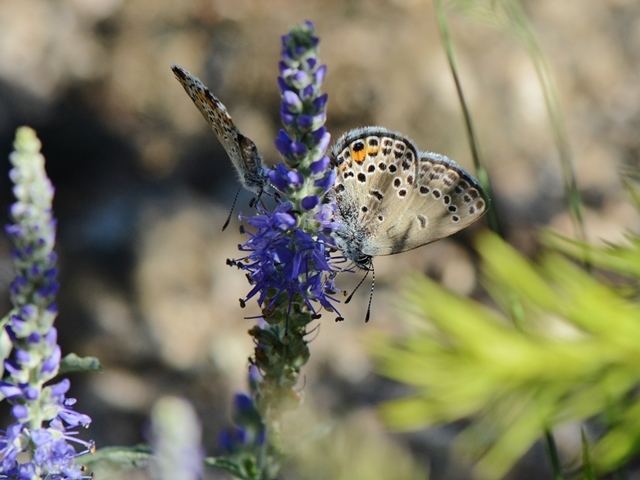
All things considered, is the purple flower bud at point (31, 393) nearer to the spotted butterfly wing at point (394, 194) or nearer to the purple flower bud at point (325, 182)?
the purple flower bud at point (325, 182)

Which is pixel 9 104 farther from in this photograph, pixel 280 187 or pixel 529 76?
pixel 280 187

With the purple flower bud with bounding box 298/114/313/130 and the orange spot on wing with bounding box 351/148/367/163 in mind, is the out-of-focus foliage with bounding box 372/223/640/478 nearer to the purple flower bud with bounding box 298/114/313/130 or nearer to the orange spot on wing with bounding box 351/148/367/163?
the purple flower bud with bounding box 298/114/313/130

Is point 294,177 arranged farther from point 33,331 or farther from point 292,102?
point 33,331

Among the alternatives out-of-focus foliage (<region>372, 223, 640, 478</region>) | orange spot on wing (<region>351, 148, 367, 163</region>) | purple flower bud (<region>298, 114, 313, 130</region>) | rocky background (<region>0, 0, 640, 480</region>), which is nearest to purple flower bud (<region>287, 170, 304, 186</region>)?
purple flower bud (<region>298, 114, 313, 130</region>)

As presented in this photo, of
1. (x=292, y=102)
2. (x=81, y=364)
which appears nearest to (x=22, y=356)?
(x=81, y=364)

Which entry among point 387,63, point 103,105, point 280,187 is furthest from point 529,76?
point 280,187

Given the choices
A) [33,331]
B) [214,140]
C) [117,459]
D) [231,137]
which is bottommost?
[117,459]

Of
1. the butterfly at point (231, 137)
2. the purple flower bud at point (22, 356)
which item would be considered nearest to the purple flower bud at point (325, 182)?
the butterfly at point (231, 137)
